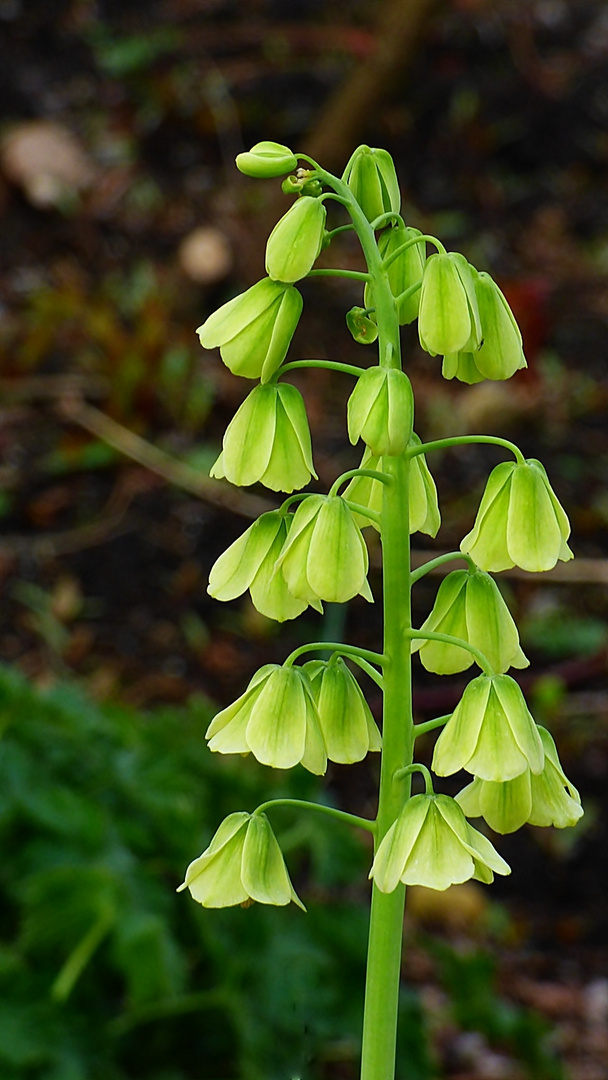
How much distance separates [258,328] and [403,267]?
0.20 meters

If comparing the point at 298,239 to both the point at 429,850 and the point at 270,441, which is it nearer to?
the point at 270,441

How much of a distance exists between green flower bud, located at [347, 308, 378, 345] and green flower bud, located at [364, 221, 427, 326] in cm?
2

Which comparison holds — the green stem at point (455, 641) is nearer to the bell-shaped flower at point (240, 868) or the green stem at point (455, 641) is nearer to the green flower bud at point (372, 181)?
the bell-shaped flower at point (240, 868)

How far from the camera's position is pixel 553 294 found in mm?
5695

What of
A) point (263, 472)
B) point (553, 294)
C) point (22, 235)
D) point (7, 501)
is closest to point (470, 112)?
point (553, 294)

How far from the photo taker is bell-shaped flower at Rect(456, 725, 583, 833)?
1.29 metres

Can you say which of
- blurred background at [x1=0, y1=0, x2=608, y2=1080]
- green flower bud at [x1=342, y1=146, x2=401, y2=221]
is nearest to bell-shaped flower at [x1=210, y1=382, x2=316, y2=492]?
green flower bud at [x1=342, y1=146, x2=401, y2=221]

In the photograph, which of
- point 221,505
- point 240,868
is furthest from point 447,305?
point 221,505

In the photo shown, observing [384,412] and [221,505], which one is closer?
[384,412]

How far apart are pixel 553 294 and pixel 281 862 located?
4.72 meters

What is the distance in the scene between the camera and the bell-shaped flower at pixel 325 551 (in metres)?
1.23

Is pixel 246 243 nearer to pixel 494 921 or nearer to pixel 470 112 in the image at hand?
pixel 470 112

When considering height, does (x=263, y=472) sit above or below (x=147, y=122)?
below

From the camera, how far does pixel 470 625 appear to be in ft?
4.27
